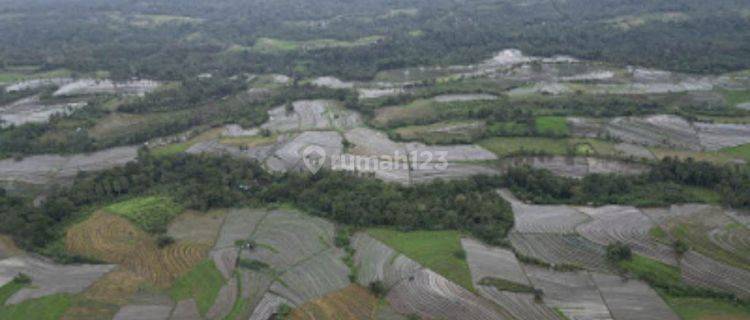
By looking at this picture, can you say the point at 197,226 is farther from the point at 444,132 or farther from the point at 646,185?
the point at 646,185

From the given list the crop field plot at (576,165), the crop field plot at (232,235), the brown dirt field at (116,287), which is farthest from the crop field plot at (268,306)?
the crop field plot at (576,165)

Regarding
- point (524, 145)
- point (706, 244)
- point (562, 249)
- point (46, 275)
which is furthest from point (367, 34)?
point (46, 275)

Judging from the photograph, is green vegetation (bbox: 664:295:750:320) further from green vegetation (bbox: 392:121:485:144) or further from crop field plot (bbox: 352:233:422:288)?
green vegetation (bbox: 392:121:485:144)

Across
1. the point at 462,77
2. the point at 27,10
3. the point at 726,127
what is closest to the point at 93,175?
the point at 462,77

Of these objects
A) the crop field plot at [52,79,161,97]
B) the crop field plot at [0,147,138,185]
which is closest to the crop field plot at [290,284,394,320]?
the crop field plot at [0,147,138,185]

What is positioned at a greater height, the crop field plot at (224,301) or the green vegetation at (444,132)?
the green vegetation at (444,132)

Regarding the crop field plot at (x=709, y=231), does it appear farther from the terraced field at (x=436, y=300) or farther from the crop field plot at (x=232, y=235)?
the crop field plot at (x=232, y=235)
